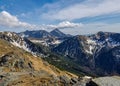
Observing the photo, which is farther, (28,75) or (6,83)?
(28,75)

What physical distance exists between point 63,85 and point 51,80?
2.89 metres

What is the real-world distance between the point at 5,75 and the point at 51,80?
11.9 meters

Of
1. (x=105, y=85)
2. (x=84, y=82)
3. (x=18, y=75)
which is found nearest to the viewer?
(x=105, y=85)

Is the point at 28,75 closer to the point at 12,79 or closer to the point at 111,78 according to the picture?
the point at 12,79

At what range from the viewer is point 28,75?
204 ft

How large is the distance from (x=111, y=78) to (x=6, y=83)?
23961mm

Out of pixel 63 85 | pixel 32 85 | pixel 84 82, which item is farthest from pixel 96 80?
pixel 32 85

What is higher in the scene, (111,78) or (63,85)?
(111,78)

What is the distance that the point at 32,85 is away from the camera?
5519cm

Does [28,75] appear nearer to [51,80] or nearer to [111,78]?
[51,80]

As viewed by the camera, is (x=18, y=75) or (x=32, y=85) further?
(x=18, y=75)

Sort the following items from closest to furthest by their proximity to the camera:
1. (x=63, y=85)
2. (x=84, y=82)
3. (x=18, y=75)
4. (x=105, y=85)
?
(x=105, y=85), (x=84, y=82), (x=63, y=85), (x=18, y=75)

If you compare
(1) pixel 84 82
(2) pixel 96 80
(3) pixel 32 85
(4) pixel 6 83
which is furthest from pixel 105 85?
(4) pixel 6 83

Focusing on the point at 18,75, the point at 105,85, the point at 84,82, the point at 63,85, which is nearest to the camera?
the point at 105,85
